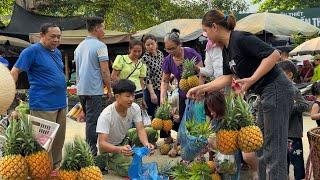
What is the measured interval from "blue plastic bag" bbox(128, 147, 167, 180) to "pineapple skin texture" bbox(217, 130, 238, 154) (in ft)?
3.09

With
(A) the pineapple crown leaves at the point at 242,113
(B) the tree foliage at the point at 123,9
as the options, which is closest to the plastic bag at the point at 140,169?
(A) the pineapple crown leaves at the point at 242,113

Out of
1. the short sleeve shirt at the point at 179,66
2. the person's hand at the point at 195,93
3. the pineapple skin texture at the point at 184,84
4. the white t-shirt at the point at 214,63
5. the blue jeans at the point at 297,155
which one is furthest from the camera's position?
the short sleeve shirt at the point at 179,66

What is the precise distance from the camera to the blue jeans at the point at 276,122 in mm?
4215

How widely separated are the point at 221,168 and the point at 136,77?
9.53ft

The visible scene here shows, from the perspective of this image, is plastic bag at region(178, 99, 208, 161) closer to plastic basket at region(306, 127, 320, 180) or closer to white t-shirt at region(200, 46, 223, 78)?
white t-shirt at region(200, 46, 223, 78)

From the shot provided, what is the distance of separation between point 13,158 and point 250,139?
186cm

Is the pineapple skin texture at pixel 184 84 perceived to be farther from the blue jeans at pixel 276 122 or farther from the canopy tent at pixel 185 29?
the canopy tent at pixel 185 29

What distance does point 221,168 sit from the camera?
15.4ft

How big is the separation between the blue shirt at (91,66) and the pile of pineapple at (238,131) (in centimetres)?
257

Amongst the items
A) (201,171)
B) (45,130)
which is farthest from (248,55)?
(45,130)

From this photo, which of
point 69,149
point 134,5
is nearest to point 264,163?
point 69,149

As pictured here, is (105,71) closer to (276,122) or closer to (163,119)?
(163,119)

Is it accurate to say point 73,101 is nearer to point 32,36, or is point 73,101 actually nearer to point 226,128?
point 32,36

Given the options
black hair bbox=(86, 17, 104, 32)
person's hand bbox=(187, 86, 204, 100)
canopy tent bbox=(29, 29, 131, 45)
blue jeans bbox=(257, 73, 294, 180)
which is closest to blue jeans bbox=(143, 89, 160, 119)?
black hair bbox=(86, 17, 104, 32)
